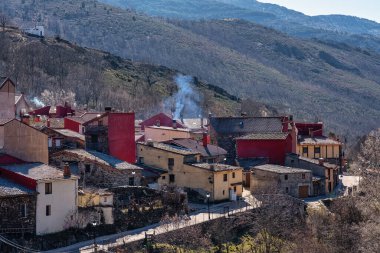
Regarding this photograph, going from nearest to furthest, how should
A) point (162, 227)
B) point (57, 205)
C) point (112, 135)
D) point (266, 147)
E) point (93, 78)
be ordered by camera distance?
point (57, 205) < point (162, 227) < point (112, 135) < point (266, 147) < point (93, 78)

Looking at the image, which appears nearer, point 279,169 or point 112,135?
point 112,135

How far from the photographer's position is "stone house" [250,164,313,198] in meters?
53.8

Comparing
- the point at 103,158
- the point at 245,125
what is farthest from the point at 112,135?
the point at 245,125

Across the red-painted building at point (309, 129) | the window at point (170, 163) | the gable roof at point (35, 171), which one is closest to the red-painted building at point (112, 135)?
the window at point (170, 163)

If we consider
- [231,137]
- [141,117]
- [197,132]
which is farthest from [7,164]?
[141,117]

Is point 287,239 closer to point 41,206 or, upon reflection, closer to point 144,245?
point 144,245

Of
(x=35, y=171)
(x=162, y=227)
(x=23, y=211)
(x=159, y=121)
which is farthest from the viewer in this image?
(x=159, y=121)

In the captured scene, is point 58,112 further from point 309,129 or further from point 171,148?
point 309,129

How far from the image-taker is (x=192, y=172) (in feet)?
165

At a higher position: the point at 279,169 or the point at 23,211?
the point at 23,211

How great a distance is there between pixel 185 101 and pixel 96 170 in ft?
253

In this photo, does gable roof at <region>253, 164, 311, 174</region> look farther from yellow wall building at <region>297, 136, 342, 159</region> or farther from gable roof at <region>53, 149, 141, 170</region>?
gable roof at <region>53, 149, 141, 170</region>

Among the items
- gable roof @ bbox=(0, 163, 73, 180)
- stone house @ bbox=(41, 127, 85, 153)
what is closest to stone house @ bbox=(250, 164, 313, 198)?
stone house @ bbox=(41, 127, 85, 153)

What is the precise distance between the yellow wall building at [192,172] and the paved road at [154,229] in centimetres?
123
